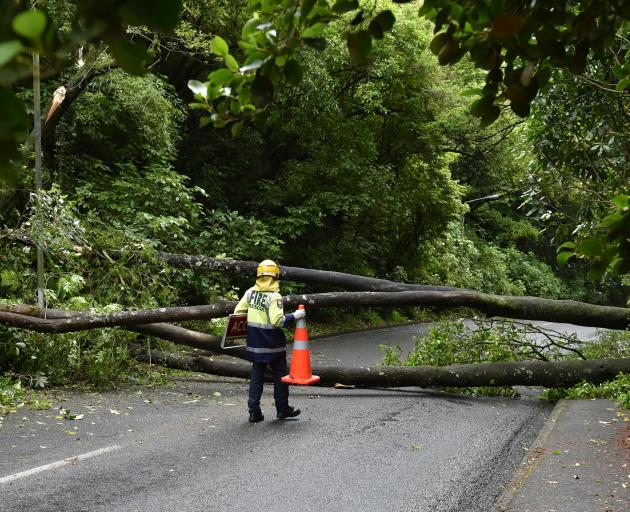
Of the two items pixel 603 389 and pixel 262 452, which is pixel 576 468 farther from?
pixel 603 389

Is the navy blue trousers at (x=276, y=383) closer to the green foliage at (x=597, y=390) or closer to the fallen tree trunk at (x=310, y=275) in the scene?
the fallen tree trunk at (x=310, y=275)

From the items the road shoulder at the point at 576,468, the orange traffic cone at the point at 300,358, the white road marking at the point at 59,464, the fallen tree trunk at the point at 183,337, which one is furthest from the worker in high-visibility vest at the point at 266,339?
the road shoulder at the point at 576,468

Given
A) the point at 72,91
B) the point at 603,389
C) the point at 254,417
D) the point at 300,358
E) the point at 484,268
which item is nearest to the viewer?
the point at 254,417

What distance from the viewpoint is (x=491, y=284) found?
33906mm

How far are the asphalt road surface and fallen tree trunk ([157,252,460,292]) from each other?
1.95 metres

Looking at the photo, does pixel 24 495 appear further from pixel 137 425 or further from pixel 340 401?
pixel 340 401

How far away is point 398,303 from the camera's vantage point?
34.7ft

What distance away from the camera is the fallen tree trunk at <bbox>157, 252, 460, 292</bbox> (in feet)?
36.5

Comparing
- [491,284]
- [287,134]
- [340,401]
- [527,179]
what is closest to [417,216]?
[287,134]

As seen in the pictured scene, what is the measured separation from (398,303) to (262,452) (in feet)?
14.8

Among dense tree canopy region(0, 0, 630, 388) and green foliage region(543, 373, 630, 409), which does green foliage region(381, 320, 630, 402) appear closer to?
green foliage region(543, 373, 630, 409)

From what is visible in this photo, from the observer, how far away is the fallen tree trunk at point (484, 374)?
939 cm

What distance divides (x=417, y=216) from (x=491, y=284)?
11260mm

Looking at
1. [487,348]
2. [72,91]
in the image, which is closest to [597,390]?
[487,348]
